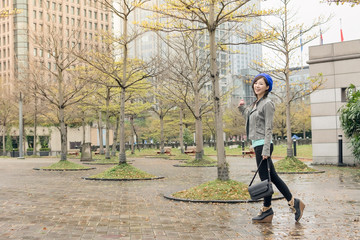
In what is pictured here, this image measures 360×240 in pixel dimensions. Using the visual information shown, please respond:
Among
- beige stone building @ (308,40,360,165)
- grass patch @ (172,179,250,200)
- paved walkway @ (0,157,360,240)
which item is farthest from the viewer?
beige stone building @ (308,40,360,165)

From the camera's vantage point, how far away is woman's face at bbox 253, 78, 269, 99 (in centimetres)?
677

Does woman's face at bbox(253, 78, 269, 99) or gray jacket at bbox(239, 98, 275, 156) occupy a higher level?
woman's face at bbox(253, 78, 269, 99)

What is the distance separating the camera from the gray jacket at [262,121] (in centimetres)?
642

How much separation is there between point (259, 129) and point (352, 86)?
1254 centimetres

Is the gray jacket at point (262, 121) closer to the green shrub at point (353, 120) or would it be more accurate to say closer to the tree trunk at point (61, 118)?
the green shrub at point (353, 120)

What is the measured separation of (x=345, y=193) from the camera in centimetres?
989

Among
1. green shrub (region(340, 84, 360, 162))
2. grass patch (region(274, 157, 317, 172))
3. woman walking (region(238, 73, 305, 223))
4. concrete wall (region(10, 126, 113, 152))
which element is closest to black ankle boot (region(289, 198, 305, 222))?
woman walking (region(238, 73, 305, 223))

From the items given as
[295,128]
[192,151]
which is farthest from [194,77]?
[295,128]

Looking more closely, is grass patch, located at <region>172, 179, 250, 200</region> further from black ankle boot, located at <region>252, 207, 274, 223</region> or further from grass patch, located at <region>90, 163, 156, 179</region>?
grass patch, located at <region>90, 163, 156, 179</region>

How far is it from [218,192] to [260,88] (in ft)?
10.4

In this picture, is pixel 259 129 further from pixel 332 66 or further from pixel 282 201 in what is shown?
pixel 332 66

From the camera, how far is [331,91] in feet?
64.2

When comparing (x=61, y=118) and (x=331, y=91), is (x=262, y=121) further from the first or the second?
(x=61, y=118)

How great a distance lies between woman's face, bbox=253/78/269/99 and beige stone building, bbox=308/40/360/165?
44.1ft
